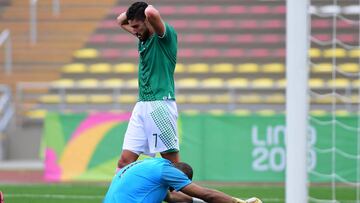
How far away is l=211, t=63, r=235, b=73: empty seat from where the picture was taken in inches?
816

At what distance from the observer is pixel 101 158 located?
13.9m

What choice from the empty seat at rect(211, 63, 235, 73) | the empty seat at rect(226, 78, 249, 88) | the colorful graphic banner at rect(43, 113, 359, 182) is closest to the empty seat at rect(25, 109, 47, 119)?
the empty seat at rect(211, 63, 235, 73)

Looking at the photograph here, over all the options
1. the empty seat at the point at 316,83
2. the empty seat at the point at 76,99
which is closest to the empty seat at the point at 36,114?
the empty seat at the point at 76,99

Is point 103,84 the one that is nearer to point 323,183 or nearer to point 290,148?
point 323,183

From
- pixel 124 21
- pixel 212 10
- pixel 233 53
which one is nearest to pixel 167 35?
pixel 124 21

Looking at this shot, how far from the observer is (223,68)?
2077 centimetres

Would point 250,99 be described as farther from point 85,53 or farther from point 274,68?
point 85,53

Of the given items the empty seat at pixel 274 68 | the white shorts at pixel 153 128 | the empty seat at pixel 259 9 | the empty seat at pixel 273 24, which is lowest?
the empty seat at pixel 274 68

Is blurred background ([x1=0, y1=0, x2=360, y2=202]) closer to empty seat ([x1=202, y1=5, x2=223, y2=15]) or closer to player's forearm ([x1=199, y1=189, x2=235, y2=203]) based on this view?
empty seat ([x1=202, y1=5, x2=223, y2=15])

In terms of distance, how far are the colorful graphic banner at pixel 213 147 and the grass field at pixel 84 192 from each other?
0.52m

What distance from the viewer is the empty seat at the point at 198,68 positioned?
20781 mm

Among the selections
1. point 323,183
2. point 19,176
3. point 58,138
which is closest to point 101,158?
point 58,138

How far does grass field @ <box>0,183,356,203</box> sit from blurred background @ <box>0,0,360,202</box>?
396 centimetres

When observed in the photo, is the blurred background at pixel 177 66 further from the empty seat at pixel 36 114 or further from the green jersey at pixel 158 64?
the green jersey at pixel 158 64
